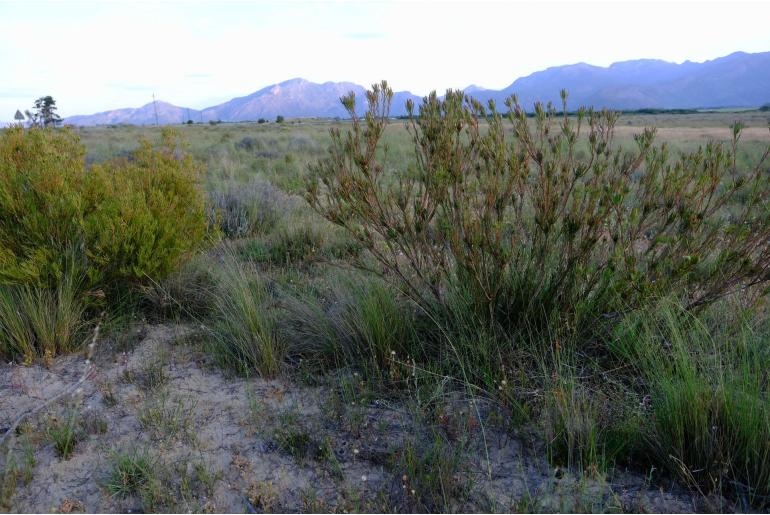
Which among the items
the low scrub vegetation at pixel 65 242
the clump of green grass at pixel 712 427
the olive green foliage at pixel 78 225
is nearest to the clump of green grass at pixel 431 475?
the clump of green grass at pixel 712 427

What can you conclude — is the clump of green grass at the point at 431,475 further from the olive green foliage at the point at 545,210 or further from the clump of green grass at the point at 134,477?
the clump of green grass at the point at 134,477

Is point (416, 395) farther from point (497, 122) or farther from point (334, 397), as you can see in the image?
point (497, 122)

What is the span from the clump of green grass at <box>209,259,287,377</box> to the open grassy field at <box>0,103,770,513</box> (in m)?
0.02

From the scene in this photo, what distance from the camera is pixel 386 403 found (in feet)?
9.84

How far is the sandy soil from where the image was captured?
2.33 m

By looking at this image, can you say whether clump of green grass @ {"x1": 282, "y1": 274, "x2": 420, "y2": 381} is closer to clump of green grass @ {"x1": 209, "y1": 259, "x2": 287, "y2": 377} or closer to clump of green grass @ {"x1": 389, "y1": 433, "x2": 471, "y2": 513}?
clump of green grass @ {"x1": 209, "y1": 259, "x2": 287, "y2": 377}

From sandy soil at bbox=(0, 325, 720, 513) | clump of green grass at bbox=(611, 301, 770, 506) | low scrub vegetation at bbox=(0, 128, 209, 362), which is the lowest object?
sandy soil at bbox=(0, 325, 720, 513)

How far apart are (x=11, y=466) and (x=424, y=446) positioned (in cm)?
201

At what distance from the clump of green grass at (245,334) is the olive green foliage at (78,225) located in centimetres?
77

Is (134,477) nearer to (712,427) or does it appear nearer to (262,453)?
(262,453)

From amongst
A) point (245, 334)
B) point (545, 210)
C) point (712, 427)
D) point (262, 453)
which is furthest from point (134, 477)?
point (712, 427)

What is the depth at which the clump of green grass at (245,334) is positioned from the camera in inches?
136

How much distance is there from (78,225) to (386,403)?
112 inches

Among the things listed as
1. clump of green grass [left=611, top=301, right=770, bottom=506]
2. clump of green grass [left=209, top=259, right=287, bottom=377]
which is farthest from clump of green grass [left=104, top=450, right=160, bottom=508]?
clump of green grass [left=611, top=301, right=770, bottom=506]
